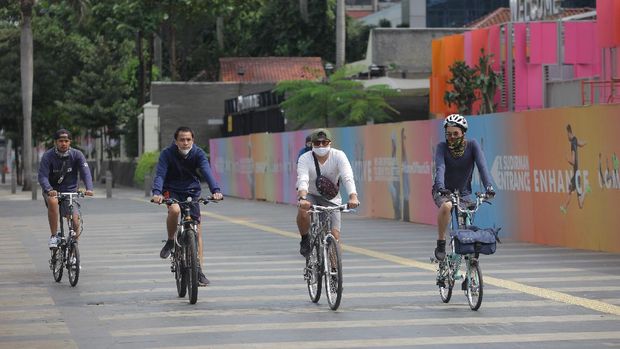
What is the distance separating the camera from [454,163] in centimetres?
1431

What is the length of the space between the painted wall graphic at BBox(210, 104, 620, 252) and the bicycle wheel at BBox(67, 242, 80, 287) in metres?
7.77

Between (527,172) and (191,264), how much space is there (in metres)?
11.1

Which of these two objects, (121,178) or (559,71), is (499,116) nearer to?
(559,71)

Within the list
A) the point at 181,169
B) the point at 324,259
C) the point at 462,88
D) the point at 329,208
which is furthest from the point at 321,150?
the point at 462,88

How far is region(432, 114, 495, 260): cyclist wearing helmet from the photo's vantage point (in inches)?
558

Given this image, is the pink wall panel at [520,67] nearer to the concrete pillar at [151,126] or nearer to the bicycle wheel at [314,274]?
the concrete pillar at [151,126]

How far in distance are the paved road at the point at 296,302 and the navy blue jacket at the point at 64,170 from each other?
1125 mm

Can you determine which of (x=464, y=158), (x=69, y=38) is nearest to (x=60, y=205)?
(x=464, y=158)

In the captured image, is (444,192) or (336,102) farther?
(336,102)

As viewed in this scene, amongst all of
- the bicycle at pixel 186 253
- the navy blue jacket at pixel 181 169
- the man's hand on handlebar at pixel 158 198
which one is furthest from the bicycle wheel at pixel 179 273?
the navy blue jacket at pixel 181 169

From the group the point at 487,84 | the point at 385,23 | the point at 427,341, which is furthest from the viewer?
the point at 385,23

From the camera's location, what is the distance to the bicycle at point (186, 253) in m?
14.6

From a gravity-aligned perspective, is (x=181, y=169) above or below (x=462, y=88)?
below

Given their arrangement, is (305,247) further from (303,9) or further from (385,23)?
(385,23)
